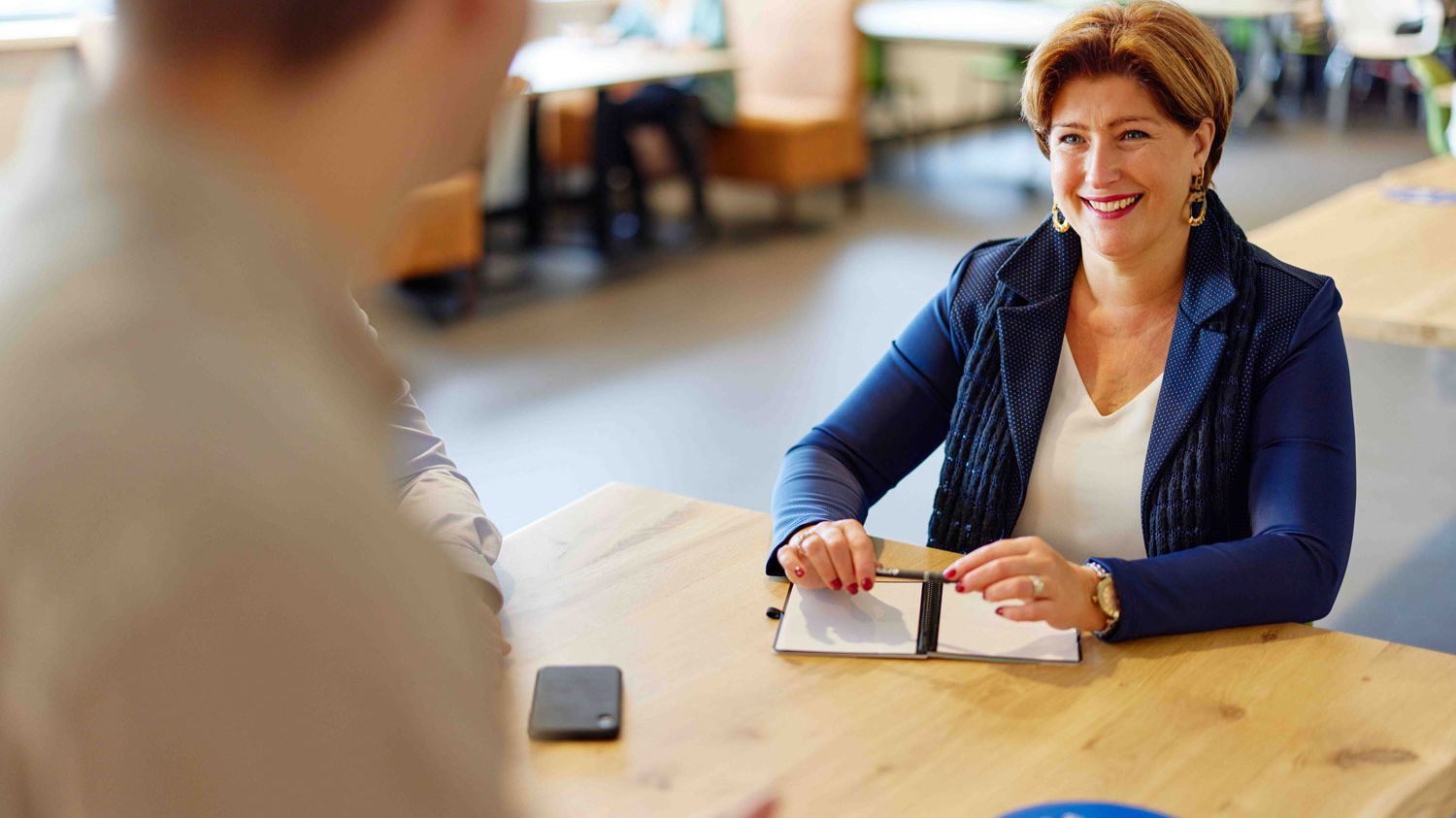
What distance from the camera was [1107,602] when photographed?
1488mm

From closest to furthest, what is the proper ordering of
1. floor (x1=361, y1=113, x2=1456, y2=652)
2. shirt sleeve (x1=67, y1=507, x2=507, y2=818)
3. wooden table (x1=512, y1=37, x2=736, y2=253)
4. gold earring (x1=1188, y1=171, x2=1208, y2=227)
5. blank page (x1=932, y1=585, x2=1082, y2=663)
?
shirt sleeve (x1=67, y1=507, x2=507, y2=818) → blank page (x1=932, y1=585, x2=1082, y2=663) → gold earring (x1=1188, y1=171, x2=1208, y2=227) → floor (x1=361, y1=113, x2=1456, y2=652) → wooden table (x1=512, y1=37, x2=736, y2=253)

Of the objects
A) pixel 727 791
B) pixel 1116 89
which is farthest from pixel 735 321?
pixel 727 791

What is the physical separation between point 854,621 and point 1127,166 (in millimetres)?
718

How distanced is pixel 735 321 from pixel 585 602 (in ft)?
13.0

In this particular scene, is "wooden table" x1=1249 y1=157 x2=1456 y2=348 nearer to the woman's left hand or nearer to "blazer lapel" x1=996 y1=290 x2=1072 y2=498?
"blazer lapel" x1=996 y1=290 x2=1072 y2=498

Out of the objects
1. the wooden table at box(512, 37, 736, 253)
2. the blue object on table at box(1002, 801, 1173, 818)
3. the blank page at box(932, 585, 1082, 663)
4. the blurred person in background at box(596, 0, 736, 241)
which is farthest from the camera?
the blurred person in background at box(596, 0, 736, 241)

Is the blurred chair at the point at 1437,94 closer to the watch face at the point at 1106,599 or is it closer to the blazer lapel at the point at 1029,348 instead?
the blazer lapel at the point at 1029,348

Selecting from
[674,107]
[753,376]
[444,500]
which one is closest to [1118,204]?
[444,500]

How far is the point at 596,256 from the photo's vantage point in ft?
21.4

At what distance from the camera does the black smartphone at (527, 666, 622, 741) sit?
1.32 metres

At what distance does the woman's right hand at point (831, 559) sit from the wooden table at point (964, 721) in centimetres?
4

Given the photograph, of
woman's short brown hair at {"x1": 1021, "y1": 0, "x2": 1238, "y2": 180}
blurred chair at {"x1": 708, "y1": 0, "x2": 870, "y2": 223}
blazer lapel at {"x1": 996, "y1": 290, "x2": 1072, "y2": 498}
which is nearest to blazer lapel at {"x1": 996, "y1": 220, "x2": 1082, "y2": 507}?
blazer lapel at {"x1": 996, "y1": 290, "x2": 1072, "y2": 498}

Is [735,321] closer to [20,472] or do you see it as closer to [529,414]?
[529,414]

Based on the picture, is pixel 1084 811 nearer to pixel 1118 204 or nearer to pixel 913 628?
pixel 913 628
